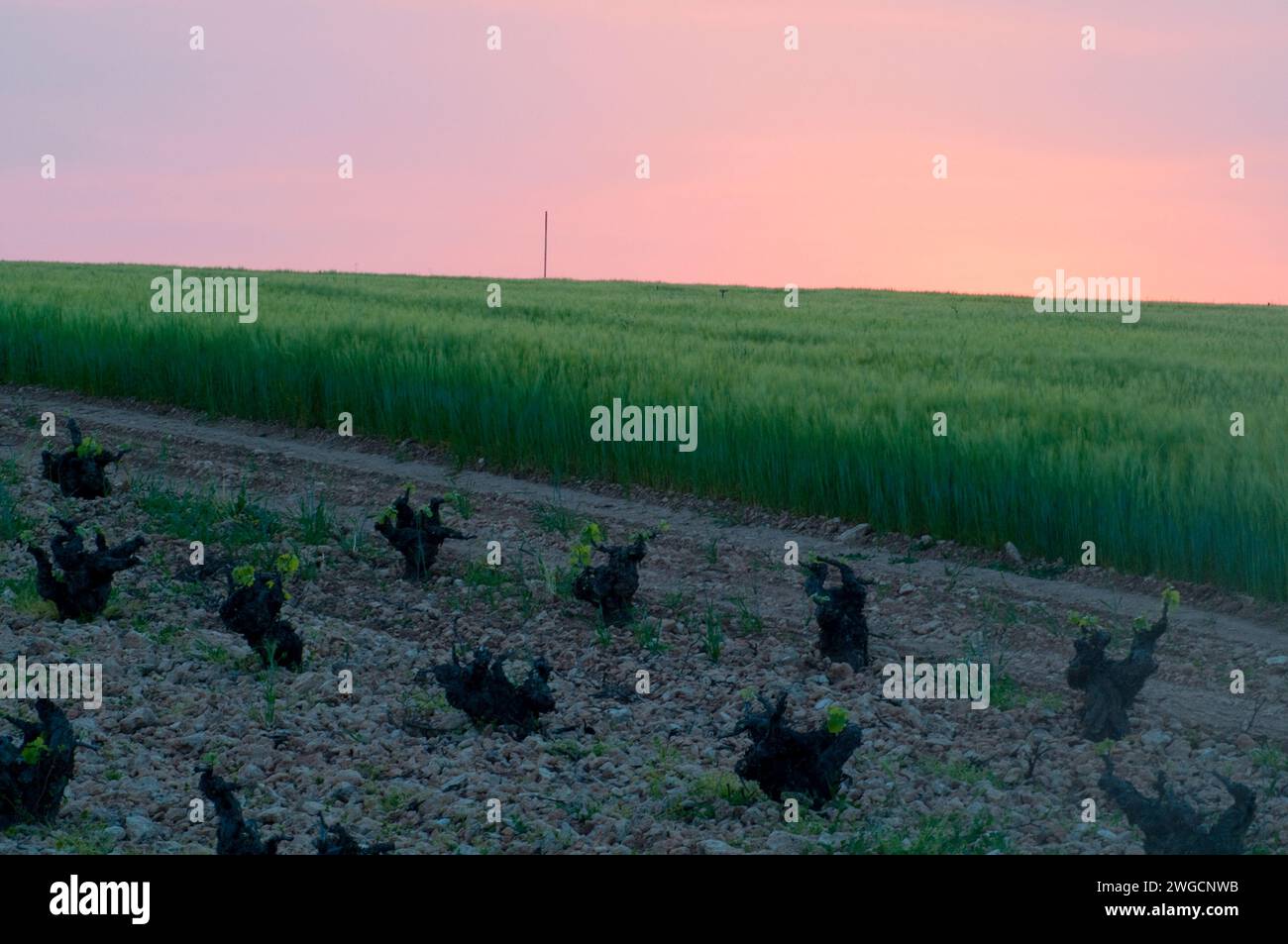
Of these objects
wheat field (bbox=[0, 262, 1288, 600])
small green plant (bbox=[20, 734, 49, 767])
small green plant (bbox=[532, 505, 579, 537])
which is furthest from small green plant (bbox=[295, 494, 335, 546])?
small green plant (bbox=[20, 734, 49, 767])

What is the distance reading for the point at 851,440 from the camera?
11430 mm

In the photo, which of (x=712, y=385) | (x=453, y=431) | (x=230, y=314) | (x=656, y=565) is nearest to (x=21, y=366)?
(x=230, y=314)

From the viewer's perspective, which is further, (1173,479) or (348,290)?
(348,290)

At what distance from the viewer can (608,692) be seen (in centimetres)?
744

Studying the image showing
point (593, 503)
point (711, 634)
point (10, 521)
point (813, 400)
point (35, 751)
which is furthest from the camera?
point (813, 400)

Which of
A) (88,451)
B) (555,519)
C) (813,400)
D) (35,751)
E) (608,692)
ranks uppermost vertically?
(813,400)

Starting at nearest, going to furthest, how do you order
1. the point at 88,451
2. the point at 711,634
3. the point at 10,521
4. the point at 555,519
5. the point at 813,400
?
the point at 711,634, the point at 10,521, the point at 555,519, the point at 88,451, the point at 813,400

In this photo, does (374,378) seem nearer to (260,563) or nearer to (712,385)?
(712,385)

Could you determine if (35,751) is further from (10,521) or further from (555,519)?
(555,519)

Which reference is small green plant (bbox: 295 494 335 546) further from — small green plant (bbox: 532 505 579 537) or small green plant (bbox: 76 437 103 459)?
small green plant (bbox: 76 437 103 459)

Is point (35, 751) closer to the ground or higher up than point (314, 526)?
closer to the ground

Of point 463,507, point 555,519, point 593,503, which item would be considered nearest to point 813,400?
point 593,503
